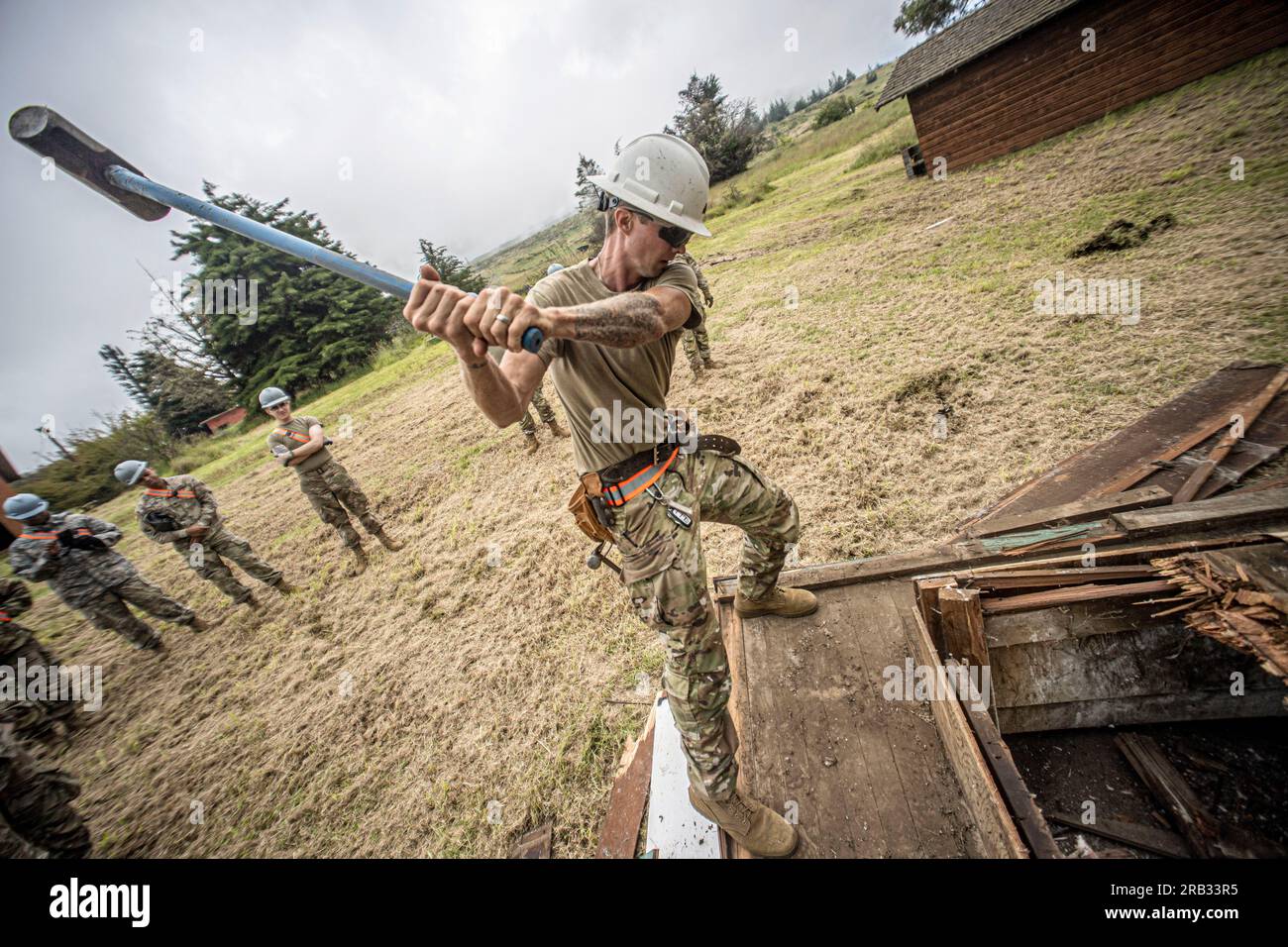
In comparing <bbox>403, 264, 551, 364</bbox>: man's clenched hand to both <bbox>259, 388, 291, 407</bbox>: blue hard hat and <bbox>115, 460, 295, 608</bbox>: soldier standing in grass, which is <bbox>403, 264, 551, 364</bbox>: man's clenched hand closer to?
<bbox>259, 388, 291, 407</bbox>: blue hard hat

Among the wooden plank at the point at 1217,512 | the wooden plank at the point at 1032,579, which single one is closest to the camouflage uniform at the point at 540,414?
the wooden plank at the point at 1032,579

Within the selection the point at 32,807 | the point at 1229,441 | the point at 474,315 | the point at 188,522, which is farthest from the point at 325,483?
the point at 1229,441

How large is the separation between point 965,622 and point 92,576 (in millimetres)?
9179

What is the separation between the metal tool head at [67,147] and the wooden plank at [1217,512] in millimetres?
5516

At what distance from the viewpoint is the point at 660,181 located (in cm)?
199

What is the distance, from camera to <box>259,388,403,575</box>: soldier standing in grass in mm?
5746

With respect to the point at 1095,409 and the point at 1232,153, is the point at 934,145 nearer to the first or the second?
the point at 1232,153

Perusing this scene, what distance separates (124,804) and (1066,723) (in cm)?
754

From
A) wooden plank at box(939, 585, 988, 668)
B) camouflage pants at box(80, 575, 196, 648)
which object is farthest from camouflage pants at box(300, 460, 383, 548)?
wooden plank at box(939, 585, 988, 668)

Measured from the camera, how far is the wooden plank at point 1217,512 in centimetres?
217

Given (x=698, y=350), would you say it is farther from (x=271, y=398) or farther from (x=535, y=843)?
(x=535, y=843)

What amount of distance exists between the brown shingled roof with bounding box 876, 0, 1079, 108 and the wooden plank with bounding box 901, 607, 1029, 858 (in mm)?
18953

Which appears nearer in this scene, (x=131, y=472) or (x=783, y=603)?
(x=783, y=603)

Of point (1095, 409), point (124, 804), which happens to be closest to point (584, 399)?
point (1095, 409)
